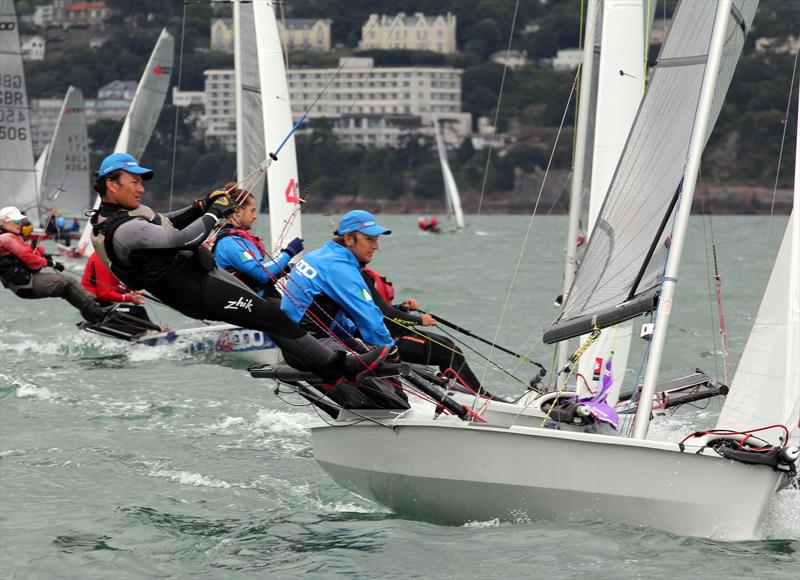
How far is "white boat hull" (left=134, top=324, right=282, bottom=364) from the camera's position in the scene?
11.1m

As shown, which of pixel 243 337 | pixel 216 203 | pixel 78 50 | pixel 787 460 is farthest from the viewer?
pixel 78 50

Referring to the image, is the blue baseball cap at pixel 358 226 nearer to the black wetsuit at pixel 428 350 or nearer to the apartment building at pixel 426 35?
the black wetsuit at pixel 428 350

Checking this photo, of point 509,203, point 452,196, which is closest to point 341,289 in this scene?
point 452,196

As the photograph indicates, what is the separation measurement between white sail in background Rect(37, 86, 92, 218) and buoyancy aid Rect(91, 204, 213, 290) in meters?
28.5

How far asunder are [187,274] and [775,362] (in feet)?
7.86

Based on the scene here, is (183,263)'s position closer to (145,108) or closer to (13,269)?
(13,269)

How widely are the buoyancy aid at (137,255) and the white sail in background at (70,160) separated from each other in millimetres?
28488

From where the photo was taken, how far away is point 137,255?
5.32 meters

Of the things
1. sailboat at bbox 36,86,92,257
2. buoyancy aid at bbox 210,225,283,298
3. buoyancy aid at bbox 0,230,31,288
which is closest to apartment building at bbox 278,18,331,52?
sailboat at bbox 36,86,92,257

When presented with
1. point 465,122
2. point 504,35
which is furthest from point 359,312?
point 504,35

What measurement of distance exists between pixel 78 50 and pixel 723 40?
7938 cm

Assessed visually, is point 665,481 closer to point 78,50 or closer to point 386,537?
point 386,537

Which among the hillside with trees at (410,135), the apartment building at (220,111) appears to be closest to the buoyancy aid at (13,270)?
the hillside with trees at (410,135)

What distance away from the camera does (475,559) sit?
515 cm
